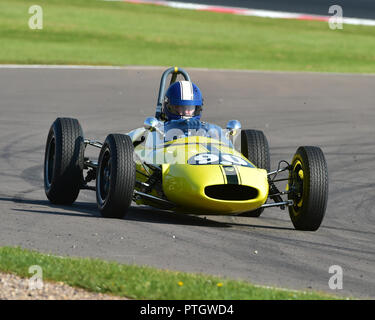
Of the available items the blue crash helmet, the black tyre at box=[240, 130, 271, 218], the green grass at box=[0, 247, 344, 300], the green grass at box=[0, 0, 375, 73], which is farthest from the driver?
the green grass at box=[0, 0, 375, 73]

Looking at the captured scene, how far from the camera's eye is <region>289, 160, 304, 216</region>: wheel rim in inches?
396

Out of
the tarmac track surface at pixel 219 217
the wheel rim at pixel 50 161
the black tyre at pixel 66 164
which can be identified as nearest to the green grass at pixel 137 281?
the tarmac track surface at pixel 219 217

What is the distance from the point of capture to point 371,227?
10.6m

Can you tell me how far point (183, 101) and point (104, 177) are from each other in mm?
1456

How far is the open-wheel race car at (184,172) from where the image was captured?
9391 millimetres

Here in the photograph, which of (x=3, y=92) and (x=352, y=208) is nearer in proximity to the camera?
(x=352, y=208)

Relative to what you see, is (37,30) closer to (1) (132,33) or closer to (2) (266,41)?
(1) (132,33)

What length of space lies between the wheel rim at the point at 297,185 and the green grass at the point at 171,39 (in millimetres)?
16332

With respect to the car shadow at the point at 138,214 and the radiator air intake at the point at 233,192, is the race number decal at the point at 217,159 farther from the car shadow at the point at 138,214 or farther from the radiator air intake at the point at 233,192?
the car shadow at the point at 138,214

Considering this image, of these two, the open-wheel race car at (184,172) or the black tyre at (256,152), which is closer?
the open-wheel race car at (184,172)

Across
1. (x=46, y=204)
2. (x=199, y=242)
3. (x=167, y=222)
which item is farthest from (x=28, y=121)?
(x=199, y=242)

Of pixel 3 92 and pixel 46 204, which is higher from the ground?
pixel 3 92

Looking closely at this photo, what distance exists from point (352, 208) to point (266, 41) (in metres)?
21.2

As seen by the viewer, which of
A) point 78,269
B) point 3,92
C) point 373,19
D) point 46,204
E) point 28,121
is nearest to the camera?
point 78,269
